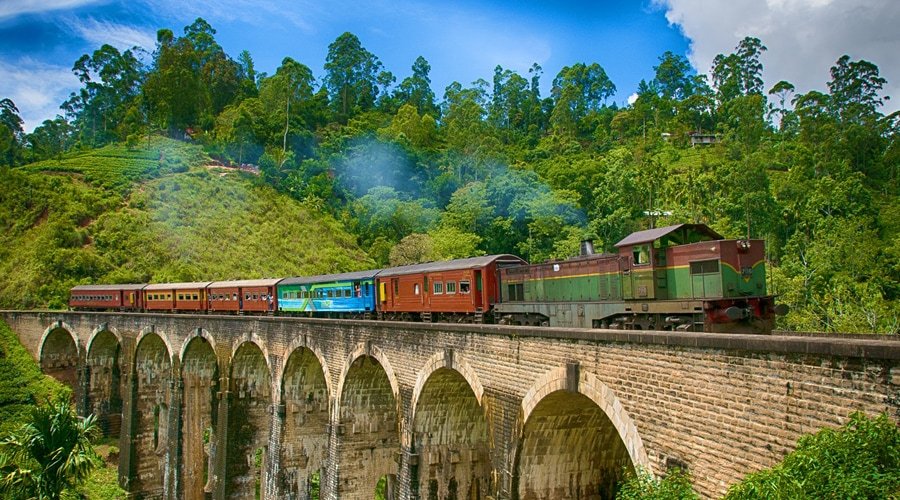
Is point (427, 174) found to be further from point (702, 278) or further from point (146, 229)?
point (702, 278)

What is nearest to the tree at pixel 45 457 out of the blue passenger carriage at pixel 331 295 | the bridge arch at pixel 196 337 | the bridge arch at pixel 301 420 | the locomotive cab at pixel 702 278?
the bridge arch at pixel 301 420

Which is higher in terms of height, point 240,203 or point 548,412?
point 240,203

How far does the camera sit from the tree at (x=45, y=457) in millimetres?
18000

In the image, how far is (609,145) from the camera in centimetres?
7038

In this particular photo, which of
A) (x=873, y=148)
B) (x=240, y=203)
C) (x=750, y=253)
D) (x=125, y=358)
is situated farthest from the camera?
(x=240, y=203)

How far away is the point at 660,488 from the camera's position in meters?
8.45

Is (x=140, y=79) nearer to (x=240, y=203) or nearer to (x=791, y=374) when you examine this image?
(x=240, y=203)

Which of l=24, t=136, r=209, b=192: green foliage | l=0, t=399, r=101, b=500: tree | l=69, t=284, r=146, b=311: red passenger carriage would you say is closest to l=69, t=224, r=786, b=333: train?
l=0, t=399, r=101, b=500: tree

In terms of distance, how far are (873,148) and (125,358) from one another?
189 ft

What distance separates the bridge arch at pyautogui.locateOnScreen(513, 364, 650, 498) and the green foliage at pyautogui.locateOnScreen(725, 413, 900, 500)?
171 inches

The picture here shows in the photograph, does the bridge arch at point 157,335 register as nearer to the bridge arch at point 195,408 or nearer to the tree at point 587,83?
the bridge arch at point 195,408

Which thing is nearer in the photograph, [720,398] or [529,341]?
[720,398]

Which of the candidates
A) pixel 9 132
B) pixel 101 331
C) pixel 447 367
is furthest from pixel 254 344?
pixel 9 132

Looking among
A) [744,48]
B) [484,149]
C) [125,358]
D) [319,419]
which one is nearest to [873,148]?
[744,48]
